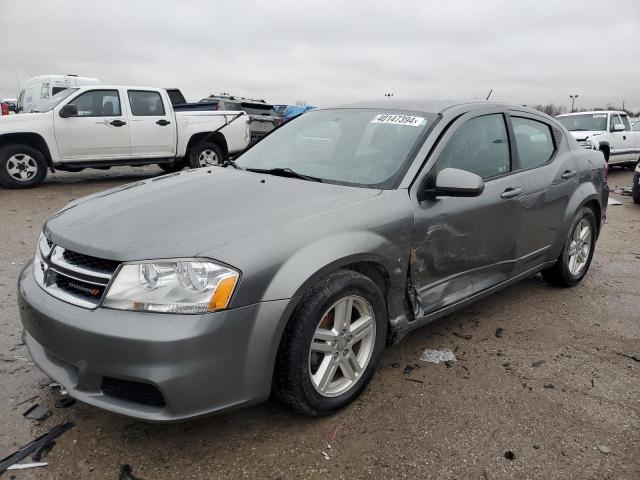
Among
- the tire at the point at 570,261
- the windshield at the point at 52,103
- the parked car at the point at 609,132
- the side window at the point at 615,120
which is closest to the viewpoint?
the tire at the point at 570,261

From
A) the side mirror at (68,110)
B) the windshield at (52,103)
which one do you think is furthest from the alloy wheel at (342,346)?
the windshield at (52,103)

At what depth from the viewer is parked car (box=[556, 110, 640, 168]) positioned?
520 inches

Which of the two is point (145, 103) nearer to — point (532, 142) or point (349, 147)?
point (349, 147)

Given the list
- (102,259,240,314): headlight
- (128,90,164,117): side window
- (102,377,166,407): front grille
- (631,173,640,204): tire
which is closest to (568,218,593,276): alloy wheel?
(102,259,240,314): headlight

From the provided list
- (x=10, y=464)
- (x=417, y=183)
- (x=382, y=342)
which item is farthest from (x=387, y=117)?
(x=10, y=464)

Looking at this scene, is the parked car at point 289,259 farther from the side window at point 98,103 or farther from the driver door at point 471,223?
the side window at point 98,103

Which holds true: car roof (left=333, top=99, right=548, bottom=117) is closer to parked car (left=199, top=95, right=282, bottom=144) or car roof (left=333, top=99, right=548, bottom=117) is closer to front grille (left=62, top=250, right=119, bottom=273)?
front grille (left=62, top=250, right=119, bottom=273)

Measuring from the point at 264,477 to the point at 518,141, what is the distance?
9.67 feet

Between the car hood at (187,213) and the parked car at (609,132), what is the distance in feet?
39.9

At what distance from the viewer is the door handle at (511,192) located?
353 centimetres

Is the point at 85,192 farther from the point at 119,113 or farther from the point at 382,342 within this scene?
the point at 382,342

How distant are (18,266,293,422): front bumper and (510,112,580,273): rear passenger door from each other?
91.6 inches

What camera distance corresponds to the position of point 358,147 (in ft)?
10.8

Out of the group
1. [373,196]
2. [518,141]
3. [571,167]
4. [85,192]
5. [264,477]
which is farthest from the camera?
[85,192]
